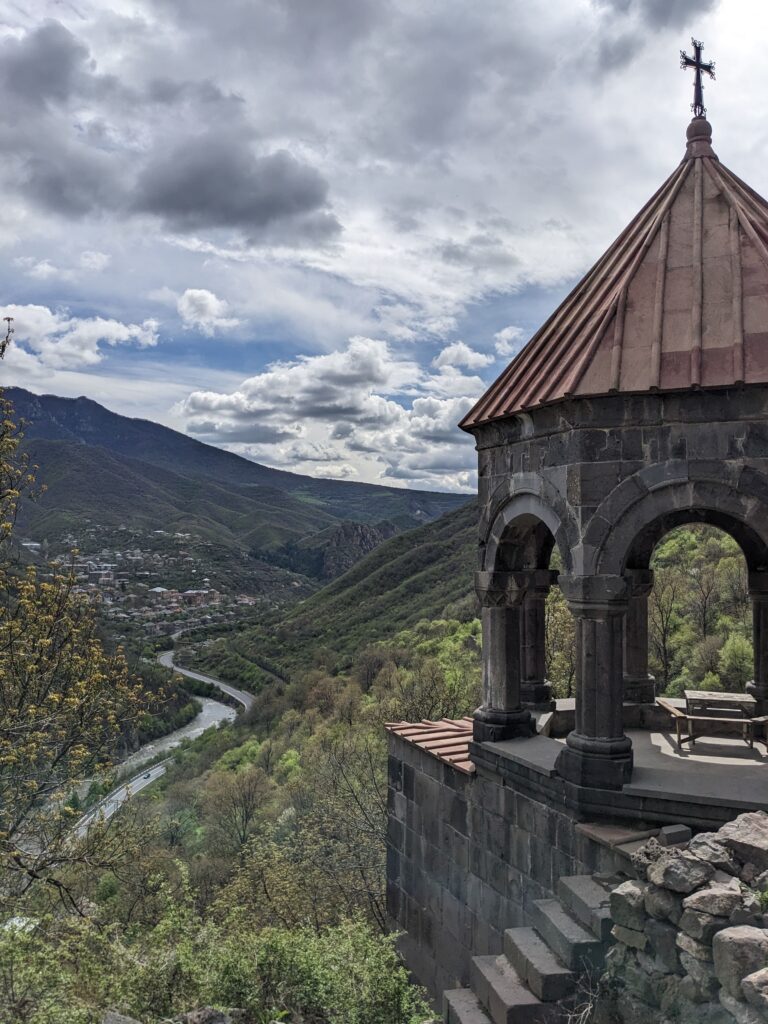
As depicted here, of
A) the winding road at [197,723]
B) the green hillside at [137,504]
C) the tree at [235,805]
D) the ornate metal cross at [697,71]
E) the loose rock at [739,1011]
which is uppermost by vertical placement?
the green hillside at [137,504]

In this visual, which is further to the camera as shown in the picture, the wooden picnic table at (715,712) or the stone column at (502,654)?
the stone column at (502,654)

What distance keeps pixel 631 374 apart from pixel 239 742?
3937 cm

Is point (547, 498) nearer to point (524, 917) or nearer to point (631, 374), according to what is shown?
point (631, 374)

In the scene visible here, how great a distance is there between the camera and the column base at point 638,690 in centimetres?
823

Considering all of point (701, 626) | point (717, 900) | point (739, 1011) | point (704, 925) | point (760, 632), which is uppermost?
point (760, 632)

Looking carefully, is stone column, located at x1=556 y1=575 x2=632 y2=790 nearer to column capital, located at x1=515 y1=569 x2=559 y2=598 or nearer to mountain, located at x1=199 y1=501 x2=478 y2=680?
column capital, located at x1=515 y1=569 x2=559 y2=598

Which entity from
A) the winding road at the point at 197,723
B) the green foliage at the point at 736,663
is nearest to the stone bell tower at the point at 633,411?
the green foliage at the point at 736,663

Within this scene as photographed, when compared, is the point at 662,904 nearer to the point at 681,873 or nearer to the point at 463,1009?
the point at 681,873

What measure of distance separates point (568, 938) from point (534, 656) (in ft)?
14.0

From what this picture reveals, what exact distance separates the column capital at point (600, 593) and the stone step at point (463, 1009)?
2.75 m

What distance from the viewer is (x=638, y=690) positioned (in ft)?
27.1

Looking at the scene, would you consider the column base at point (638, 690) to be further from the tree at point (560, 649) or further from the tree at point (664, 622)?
the tree at point (664, 622)

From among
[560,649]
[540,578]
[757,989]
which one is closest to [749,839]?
[757,989]

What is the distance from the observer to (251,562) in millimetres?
137625
